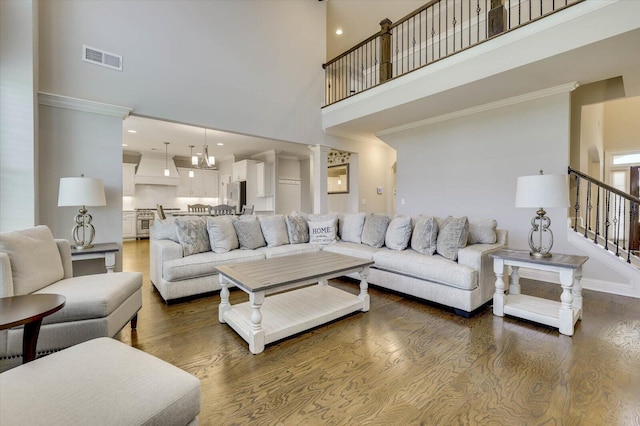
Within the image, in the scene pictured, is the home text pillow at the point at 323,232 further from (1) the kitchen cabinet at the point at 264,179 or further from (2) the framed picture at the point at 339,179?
(1) the kitchen cabinet at the point at 264,179

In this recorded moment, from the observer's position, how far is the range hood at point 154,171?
26.5 ft

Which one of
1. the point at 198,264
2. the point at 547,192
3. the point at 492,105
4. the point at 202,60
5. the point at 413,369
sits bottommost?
the point at 413,369

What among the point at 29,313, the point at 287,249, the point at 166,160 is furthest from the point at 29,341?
the point at 166,160

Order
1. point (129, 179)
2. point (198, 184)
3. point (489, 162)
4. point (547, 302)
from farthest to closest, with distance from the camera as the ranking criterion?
point (198, 184) < point (129, 179) < point (489, 162) < point (547, 302)

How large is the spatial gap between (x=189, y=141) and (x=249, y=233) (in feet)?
14.3

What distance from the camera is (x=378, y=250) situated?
362 cm

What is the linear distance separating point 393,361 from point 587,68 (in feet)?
12.8

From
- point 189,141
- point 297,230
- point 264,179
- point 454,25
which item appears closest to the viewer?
point 454,25

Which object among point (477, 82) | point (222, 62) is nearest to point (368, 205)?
point (477, 82)

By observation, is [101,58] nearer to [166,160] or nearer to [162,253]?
[162,253]

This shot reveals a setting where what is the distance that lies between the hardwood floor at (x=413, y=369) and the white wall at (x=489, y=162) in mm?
1685

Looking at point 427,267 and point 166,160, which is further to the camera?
point 166,160

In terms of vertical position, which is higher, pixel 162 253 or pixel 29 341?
pixel 162 253

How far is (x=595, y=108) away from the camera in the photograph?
5.54 m
